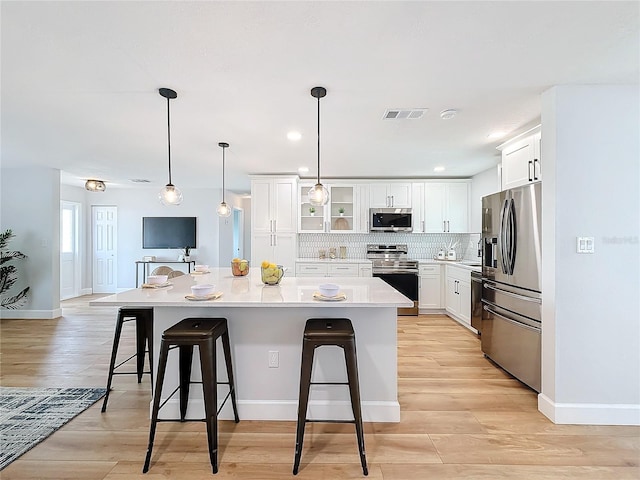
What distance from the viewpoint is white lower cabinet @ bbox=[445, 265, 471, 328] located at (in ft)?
15.4

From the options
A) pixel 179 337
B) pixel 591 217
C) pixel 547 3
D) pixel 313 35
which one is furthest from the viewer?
pixel 591 217

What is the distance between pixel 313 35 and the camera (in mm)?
1774

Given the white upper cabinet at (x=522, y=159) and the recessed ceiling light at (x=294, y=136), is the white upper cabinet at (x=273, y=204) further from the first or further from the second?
the white upper cabinet at (x=522, y=159)

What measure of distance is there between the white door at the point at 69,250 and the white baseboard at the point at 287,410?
21.0 ft

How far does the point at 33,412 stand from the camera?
97.3 inches

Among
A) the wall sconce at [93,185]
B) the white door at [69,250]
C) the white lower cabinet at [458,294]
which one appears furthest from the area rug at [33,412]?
the white door at [69,250]

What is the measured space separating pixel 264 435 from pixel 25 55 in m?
2.80

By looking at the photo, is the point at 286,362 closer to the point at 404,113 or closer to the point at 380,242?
the point at 404,113

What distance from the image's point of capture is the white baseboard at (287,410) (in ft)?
7.77

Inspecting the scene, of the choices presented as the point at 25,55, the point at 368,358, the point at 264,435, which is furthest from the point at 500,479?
the point at 25,55

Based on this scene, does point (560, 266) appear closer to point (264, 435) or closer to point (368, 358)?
point (368, 358)

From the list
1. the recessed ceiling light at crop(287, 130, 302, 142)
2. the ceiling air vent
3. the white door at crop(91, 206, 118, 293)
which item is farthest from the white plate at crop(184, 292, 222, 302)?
the white door at crop(91, 206, 118, 293)

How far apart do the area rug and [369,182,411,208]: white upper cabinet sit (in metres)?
4.66

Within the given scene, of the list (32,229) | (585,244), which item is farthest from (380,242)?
(32,229)
